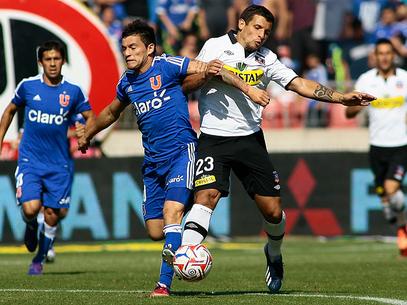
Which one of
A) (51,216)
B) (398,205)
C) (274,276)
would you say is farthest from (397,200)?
(274,276)

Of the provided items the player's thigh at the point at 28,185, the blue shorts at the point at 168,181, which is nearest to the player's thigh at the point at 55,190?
the player's thigh at the point at 28,185

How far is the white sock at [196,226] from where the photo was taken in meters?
10.6

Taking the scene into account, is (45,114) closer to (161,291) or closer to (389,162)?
(161,291)

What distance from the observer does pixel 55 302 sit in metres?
10.1

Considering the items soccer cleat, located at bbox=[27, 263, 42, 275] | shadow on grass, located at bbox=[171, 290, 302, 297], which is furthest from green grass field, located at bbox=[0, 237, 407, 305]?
soccer cleat, located at bbox=[27, 263, 42, 275]

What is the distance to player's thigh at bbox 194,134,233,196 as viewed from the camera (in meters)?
10.8

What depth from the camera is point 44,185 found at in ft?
47.5

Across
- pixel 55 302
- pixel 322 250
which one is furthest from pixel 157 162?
pixel 322 250

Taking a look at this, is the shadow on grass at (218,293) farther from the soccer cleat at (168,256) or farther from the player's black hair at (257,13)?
the player's black hair at (257,13)

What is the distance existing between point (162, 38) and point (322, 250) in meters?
7.08

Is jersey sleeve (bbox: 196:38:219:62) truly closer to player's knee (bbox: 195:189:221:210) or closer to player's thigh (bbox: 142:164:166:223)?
player's thigh (bbox: 142:164:166:223)

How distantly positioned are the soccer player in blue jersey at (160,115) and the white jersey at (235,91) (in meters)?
0.23

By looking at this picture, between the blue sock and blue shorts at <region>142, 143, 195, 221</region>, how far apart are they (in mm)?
286

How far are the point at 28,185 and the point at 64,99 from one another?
3.85 feet
